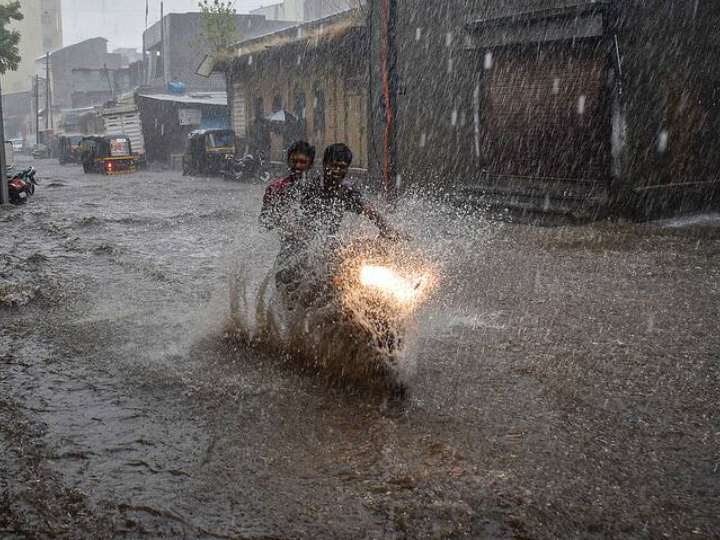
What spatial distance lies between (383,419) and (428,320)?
2344mm

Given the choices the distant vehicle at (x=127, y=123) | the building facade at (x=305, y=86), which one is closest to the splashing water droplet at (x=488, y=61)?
the building facade at (x=305, y=86)

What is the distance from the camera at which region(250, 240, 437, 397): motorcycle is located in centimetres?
451

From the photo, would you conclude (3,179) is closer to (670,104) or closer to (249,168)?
(249,168)

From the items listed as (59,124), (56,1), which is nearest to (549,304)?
(59,124)

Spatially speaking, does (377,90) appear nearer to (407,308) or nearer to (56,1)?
(407,308)

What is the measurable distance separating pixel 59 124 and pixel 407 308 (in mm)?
59917

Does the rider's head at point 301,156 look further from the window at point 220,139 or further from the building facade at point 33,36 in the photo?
the building facade at point 33,36

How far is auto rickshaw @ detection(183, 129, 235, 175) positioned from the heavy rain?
11.5 meters

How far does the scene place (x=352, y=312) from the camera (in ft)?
15.0

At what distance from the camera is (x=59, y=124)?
5819cm

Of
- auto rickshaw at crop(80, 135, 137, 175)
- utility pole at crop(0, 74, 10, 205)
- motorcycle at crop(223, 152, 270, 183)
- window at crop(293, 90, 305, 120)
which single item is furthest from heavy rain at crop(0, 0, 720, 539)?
auto rickshaw at crop(80, 135, 137, 175)

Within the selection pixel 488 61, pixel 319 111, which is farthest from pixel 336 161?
pixel 319 111

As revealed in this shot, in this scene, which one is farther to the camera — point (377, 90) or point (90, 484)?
point (377, 90)

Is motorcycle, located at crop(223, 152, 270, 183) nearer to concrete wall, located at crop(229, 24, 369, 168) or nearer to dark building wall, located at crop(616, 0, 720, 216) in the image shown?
concrete wall, located at crop(229, 24, 369, 168)
